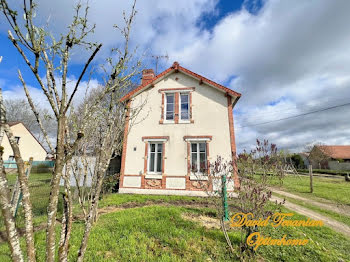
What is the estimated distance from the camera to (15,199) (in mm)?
4836

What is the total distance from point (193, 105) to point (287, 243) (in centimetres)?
777

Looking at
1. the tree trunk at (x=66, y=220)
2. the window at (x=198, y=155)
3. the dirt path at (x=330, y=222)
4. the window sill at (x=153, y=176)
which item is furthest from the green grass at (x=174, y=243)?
the window at (x=198, y=155)

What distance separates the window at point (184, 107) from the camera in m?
10.2

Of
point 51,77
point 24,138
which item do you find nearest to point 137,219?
point 51,77

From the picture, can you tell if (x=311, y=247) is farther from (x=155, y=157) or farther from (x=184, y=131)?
(x=155, y=157)

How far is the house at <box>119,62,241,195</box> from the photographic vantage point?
9086mm

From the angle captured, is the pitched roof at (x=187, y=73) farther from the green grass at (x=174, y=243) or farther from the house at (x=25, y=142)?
the house at (x=25, y=142)

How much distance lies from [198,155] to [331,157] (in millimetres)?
44068

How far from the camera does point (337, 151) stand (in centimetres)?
3988

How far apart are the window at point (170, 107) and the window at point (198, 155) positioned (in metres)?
2.40

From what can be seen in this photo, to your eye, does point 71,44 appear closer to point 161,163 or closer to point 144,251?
point 144,251

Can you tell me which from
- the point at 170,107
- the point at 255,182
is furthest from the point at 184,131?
the point at 255,182

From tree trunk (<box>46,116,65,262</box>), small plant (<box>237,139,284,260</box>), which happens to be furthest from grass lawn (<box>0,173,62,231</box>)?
small plant (<box>237,139,284,260</box>)

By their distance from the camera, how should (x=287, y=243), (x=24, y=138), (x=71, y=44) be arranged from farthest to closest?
(x=24, y=138)
(x=287, y=243)
(x=71, y=44)
